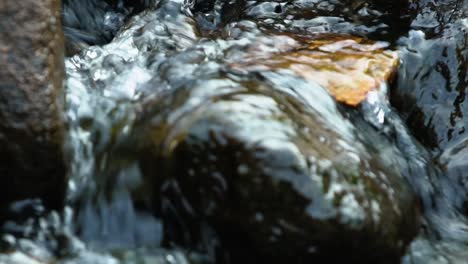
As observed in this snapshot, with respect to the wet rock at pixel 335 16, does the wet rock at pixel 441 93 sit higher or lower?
lower

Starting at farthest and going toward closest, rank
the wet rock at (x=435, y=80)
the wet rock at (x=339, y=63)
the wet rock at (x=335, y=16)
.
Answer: the wet rock at (x=335, y=16), the wet rock at (x=435, y=80), the wet rock at (x=339, y=63)

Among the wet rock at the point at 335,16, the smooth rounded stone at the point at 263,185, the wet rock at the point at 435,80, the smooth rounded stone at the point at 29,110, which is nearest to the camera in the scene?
the smooth rounded stone at the point at 263,185

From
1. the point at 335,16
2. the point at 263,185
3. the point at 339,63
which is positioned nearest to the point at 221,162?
the point at 263,185

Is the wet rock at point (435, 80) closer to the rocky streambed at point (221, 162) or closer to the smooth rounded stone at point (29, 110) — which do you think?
the rocky streambed at point (221, 162)

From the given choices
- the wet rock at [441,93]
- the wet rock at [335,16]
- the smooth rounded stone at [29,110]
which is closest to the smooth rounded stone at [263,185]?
the smooth rounded stone at [29,110]

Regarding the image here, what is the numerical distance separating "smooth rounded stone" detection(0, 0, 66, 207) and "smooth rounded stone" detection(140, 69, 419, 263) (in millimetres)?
429

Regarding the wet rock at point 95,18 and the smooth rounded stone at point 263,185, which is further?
the wet rock at point 95,18

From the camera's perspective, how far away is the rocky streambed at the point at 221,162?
286 cm

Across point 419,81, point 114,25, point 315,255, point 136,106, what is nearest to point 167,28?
point 114,25

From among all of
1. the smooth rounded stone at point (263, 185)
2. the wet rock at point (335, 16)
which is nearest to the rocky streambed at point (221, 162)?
the smooth rounded stone at point (263, 185)

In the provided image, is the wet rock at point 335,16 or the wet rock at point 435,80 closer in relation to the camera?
the wet rock at point 435,80

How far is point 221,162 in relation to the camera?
2863mm

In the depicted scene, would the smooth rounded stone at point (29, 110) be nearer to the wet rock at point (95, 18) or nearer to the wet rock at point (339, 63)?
the wet rock at point (339, 63)

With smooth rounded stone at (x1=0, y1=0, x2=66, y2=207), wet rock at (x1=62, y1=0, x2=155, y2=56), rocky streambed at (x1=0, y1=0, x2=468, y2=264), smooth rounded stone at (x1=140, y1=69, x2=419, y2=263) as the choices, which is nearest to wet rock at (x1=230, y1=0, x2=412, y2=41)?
rocky streambed at (x1=0, y1=0, x2=468, y2=264)
